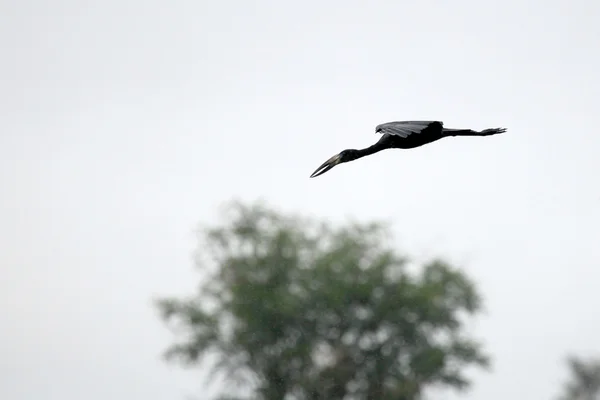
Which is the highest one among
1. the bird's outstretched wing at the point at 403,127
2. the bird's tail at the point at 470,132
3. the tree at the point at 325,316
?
the tree at the point at 325,316

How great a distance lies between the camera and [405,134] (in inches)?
533

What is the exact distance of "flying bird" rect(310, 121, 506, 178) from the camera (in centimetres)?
1416

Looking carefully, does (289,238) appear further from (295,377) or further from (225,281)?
(295,377)

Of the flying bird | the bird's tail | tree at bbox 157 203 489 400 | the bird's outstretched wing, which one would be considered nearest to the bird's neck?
the flying bird

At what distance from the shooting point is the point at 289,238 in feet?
154

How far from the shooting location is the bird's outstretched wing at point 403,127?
13.8 metres

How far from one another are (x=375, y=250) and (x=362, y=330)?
3342 millimetres

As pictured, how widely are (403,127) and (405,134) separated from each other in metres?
0.63

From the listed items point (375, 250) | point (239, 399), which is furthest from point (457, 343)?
point (239, 399)

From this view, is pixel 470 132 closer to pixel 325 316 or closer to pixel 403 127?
pixel 403 127

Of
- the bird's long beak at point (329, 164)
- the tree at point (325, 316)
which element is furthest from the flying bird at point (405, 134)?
the tree at point (325, 316)

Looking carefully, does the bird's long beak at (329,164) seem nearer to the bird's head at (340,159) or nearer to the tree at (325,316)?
the bird's head at (340,159)

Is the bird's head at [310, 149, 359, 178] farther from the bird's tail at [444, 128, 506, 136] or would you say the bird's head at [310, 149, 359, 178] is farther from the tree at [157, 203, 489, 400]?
the tree at [157, 203, 489, 400]

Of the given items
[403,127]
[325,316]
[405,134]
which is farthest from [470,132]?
[325,316]
